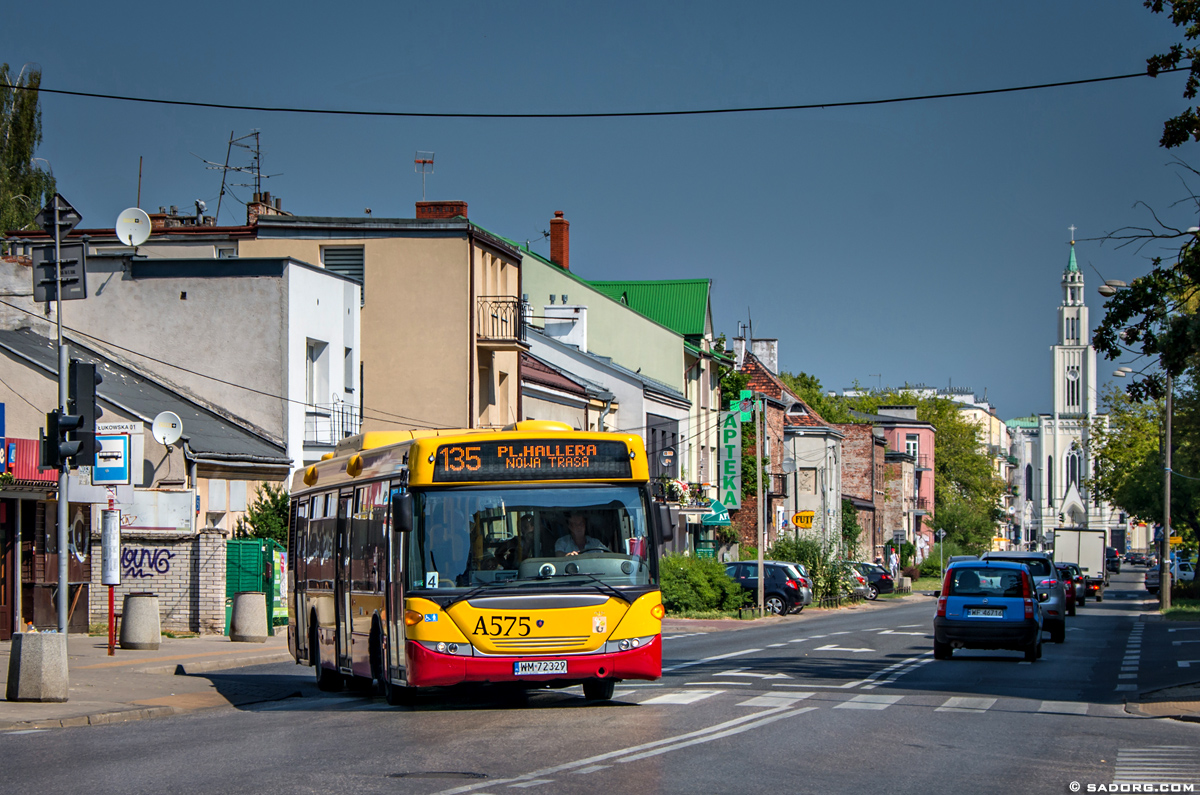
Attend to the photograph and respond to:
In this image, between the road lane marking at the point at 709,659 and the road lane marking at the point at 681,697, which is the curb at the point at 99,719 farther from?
the road lane marking at the point at 709,659

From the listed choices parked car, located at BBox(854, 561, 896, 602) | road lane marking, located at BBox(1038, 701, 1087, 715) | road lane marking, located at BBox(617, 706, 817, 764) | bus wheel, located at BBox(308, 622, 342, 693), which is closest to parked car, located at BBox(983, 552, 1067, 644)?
road lane marking, located at BBox(1038, 701, 1087, 715)

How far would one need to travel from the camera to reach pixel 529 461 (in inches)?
556

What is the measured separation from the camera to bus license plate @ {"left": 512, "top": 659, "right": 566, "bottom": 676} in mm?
13500

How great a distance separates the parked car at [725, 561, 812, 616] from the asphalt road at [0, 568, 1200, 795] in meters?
21.7

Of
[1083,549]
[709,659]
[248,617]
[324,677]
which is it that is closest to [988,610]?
[709,659]

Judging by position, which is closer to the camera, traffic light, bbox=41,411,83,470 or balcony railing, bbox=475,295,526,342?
traffic light, bbox=41,411,83,470

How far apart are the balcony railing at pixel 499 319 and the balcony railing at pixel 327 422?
16.1ft

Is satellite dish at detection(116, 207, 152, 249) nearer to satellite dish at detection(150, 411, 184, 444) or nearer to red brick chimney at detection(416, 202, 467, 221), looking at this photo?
satellite dish at detection(150, 411, 184, 444)

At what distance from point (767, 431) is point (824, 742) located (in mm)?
55233

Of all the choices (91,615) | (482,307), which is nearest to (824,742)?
(91,615)

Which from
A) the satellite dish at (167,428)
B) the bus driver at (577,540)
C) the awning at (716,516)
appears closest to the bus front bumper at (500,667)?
the bus driver at (577,540)

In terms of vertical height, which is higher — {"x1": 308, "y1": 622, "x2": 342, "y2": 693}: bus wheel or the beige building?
the beige building

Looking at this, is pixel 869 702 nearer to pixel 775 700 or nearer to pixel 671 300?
pixel 775 700

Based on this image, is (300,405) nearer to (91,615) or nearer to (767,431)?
(91,615)
